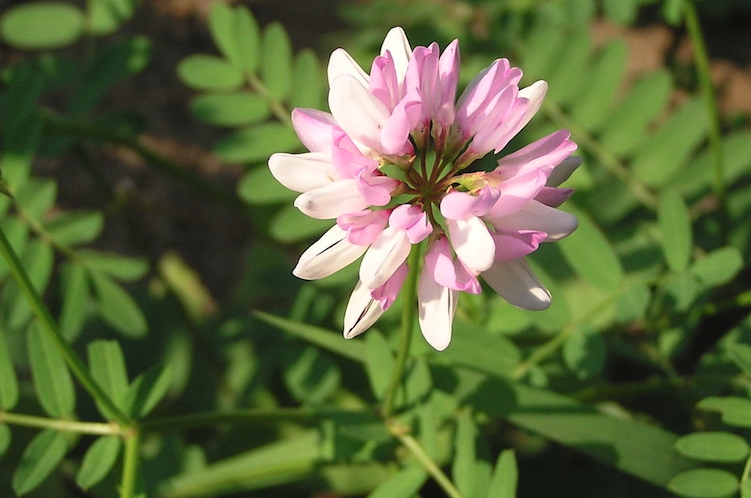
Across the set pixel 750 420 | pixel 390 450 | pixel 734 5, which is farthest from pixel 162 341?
pixel 734 5

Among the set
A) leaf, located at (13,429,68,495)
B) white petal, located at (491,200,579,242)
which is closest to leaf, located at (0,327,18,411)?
leaf, located at (13,429,68,495)

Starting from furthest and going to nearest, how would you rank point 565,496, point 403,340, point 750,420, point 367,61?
point 367,61 → point 565,496 → point 750,420 → point 403,340

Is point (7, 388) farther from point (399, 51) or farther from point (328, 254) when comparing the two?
point (399, 51)

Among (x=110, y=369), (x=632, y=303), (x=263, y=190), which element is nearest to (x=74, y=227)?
(x=263, y=190)

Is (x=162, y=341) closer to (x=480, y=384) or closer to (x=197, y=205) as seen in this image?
(x=197, y=205)

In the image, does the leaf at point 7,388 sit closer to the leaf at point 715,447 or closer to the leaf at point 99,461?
the leaf at point 99,461
